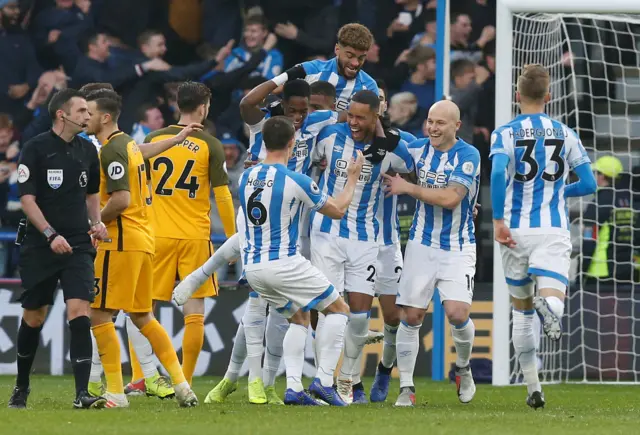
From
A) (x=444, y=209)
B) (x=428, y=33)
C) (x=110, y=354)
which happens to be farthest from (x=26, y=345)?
(x=428, y=33)

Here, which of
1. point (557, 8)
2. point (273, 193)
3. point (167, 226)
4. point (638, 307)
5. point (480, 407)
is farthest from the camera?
point (638, 307)

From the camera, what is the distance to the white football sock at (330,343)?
27.1 feet

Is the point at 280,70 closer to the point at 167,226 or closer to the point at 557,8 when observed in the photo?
the point at 557,8

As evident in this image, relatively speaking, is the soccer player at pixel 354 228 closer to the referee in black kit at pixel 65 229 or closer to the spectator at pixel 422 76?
the referee in black kit at pixel 65 229

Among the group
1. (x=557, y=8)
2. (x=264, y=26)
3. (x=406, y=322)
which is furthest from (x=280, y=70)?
(x=406, y=322)

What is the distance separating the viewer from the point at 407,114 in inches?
549

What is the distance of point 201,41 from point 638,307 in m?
5.99

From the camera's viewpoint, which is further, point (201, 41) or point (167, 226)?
point (201, 41)

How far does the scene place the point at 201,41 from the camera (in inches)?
586

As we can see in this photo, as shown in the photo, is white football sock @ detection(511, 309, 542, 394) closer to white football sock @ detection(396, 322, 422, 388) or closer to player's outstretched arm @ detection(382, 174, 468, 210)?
white football sock @ detection(396, 322, 422, 388)

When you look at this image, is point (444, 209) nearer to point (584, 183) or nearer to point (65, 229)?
point (584, 183)

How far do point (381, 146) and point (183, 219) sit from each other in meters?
1.64

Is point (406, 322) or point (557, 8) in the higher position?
point (557, 8)

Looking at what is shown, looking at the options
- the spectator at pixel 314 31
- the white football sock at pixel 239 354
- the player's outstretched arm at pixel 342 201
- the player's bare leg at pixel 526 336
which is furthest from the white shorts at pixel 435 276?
the spectator at pixel 314 31
